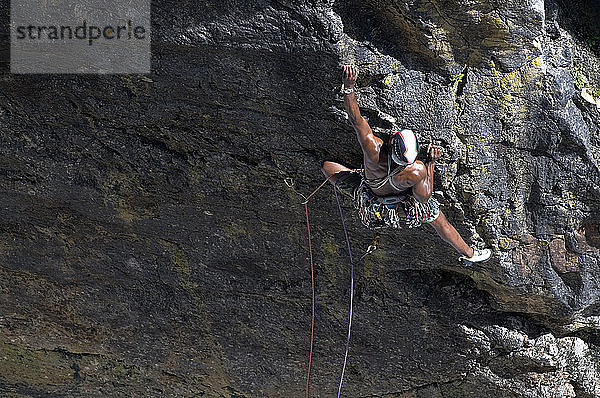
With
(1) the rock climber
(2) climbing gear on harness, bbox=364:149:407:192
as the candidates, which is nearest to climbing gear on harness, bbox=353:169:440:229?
(1) the rock climber

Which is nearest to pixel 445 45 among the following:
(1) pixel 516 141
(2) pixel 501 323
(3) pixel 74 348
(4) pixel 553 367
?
(1) pixel 516 141

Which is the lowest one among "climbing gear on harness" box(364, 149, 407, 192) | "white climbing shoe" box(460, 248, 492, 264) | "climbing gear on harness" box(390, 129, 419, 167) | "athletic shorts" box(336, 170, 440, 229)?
"white climbing shoe" box(460, 248, 492, 264)

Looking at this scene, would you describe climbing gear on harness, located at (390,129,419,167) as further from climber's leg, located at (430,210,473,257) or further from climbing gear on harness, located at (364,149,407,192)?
climber's leg, located at (430,210,473,257)

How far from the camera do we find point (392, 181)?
16.3ft

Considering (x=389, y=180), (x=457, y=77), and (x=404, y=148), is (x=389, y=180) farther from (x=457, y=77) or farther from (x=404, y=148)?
(x=457, y=77)

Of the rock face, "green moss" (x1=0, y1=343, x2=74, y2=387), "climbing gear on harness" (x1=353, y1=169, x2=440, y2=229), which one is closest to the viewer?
the rock face

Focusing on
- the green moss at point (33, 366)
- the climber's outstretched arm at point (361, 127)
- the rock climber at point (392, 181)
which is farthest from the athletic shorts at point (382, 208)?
the green moss at point (33, 366)

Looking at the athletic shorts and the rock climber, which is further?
the athletic shorts

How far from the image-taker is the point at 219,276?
6820mm

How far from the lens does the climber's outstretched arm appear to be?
4.75m

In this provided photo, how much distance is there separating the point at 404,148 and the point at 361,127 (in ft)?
1.26

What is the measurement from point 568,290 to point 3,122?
5.33 m

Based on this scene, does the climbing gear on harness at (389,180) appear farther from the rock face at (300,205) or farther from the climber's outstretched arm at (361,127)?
the rock face at (300,205)

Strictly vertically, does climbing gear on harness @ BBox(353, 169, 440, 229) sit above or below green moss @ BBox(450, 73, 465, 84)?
below
